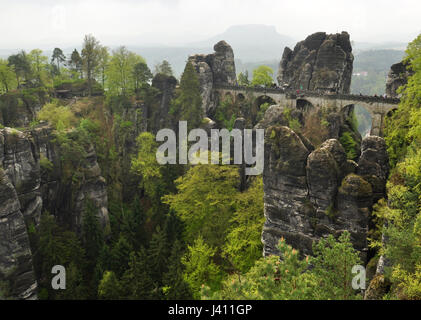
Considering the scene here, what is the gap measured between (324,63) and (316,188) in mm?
40819

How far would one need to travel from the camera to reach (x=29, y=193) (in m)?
43.3

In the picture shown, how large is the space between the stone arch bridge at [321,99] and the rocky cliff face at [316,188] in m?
26.5

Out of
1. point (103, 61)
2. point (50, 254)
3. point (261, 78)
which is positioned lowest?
point (50, 254)

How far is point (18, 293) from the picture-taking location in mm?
36906

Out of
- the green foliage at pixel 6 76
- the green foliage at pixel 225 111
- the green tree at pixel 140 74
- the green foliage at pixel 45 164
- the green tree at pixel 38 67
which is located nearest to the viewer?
the green foliage at pixel 45 164

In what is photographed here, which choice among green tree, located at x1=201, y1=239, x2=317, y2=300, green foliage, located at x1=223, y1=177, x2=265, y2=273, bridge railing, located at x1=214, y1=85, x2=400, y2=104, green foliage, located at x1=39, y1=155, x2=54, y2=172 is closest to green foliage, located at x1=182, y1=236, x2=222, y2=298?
green foliage, located at x1=223, y1=177, x2=265, y2=273

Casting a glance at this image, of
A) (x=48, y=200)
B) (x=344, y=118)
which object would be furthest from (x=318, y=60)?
(x=48, y=200)

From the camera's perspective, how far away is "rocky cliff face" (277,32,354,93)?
59844 mm

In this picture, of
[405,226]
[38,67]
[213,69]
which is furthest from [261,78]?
[405,226]

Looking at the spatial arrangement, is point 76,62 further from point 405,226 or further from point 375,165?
point 405,226

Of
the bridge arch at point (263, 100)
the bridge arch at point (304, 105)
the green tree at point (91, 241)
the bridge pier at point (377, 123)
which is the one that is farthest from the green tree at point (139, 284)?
the bridge arch at point (263, 100)

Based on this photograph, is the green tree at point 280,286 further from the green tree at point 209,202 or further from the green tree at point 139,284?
the green tree at point 209,202

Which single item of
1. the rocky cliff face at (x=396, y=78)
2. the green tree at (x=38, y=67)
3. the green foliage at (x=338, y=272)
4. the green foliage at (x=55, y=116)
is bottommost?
the green foliage at (x=338, y=272)

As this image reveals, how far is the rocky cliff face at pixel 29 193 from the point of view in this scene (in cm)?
3641
